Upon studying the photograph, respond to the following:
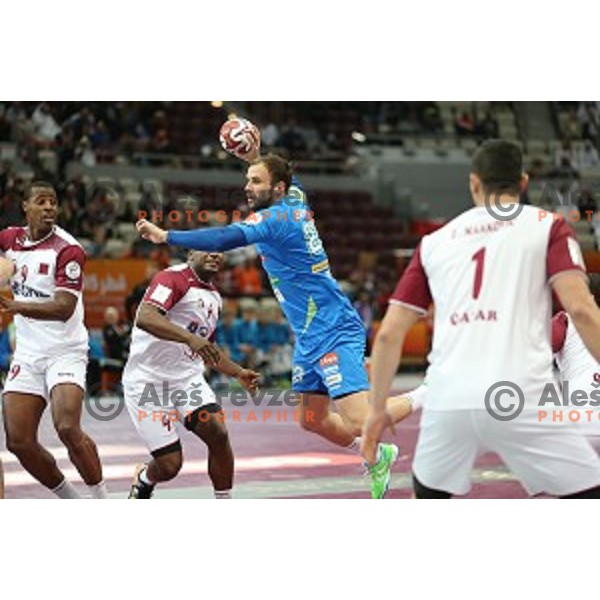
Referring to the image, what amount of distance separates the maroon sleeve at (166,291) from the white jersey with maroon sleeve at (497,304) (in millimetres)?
3632

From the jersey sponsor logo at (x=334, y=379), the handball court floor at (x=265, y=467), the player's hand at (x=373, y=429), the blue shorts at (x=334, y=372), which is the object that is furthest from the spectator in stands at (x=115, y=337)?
the player's hand at (x=373, y=429)

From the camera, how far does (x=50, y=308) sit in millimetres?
8562

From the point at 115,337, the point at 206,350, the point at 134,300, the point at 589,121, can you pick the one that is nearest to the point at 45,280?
the point at 206,350

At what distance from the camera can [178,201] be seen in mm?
24906

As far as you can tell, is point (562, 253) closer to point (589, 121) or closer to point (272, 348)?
point (272, 348)

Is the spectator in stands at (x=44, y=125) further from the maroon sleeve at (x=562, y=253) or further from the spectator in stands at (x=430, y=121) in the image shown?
the maroon sleeve at (x=562, y=253)

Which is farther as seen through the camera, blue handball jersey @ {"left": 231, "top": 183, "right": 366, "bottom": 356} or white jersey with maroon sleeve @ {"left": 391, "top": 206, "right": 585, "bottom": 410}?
blue handball jersey @ {"left": 231, "top": 183, "right": 366, "bottom": 356}

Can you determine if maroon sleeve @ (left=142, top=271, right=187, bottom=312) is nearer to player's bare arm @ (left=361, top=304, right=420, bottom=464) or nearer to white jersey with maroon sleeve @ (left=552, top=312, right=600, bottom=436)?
white jersey with maroon sleeve @ (left=552, top=312, right=600, bottom=436)

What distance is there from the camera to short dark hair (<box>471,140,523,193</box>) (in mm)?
5402

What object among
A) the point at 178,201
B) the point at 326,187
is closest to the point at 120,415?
the point at 178,201

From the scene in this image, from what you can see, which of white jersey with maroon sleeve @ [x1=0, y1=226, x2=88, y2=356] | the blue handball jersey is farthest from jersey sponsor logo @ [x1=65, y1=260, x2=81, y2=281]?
the blue handball jersey

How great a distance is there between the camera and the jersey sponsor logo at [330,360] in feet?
28.3

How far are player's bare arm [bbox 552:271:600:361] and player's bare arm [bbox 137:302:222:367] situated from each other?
3349mm

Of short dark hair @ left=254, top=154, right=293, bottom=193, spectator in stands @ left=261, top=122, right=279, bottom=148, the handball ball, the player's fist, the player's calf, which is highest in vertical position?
spectator in stands @ left=261, top=122, right=279, bottom=148
